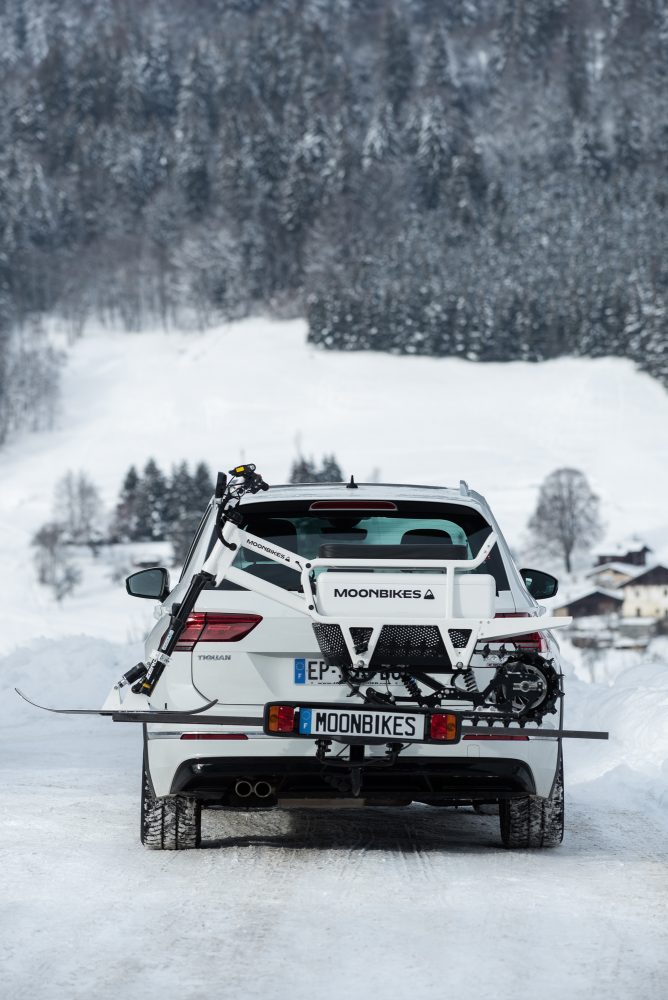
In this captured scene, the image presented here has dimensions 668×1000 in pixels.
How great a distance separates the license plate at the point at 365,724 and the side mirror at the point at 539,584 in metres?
1.72

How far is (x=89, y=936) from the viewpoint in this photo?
472 centimetres

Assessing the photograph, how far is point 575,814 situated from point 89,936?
3515 mm

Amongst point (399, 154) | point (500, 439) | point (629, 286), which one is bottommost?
point (500, 439)

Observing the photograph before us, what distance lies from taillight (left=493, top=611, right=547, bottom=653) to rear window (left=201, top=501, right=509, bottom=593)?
0.20 m

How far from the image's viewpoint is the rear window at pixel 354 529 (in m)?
6.08

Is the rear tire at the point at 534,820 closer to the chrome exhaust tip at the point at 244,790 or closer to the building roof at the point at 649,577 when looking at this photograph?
the chrome exhaust tip at the point at 244,790

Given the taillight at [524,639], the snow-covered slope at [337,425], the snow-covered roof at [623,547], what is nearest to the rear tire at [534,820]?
the taillight at [524,639]

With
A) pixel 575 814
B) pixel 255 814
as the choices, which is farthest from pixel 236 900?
pixel 575 814

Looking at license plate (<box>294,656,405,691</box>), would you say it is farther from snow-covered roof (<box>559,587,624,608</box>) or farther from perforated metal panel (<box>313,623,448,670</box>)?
snow-covered roof (<box>559,587,624,608</box>)

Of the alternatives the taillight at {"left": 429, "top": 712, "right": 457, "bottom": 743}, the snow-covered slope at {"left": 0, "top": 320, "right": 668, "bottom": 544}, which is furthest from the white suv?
the snow-covered slope at {"left": 0, "top": 320, "right": 668, "bottom": 544}

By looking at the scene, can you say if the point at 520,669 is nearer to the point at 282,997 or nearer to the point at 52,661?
the point at 282,997

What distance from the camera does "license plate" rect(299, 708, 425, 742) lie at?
5.55 metres

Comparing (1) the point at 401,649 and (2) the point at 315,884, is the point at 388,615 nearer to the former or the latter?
(1) the point at 401,649

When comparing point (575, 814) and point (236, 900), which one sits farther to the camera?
point (575, 814)
